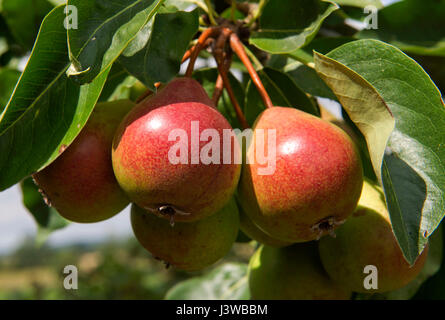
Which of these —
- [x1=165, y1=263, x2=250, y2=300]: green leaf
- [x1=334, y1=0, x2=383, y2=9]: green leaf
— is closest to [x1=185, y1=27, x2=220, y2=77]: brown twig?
[x1=334, y1=0, x2=383, y2=9]: green leaf

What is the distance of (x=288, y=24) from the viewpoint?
4.66 feet

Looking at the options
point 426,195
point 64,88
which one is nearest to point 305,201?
point 426,195

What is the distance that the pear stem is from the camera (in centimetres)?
132

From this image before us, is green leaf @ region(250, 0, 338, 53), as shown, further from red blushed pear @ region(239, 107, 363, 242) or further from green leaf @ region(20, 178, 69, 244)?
green leaf @ region(20, 178, 69, 244)

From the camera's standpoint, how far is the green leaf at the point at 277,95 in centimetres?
148

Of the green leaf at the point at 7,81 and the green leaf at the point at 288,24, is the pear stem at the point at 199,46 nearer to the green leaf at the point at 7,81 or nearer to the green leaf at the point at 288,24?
the green leaf at the point at 288,24

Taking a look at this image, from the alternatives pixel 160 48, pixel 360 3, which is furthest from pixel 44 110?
pixel 360 3

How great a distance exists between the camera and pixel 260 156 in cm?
116

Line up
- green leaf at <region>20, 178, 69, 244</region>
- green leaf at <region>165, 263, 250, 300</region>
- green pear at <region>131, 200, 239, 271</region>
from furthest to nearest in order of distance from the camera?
green leaf at <region>165, 263, 250, 300</region> < green leaf at <region>20, 178, 69, 244</region> < green pear at <region>131, 200, 239, 271</region>

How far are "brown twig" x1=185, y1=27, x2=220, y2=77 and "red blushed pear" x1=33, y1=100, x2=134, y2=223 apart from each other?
9.0 inches

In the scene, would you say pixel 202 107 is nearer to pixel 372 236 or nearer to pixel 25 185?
pixel 372 236

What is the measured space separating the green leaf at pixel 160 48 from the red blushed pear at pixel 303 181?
0.27 metres

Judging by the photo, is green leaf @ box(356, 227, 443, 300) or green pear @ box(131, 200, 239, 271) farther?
green leaf @ box(356, 227, 443, 300)
